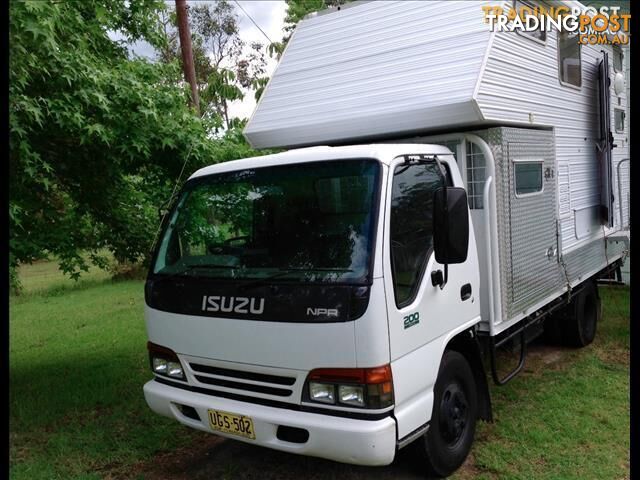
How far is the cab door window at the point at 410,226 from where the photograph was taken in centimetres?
318

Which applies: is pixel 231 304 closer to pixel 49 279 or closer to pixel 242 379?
pixel 242 379

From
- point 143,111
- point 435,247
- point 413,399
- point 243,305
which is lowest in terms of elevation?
point 413,399

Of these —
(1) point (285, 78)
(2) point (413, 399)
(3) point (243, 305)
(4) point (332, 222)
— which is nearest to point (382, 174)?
(4) point (332, 222)

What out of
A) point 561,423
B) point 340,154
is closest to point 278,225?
point 340,154

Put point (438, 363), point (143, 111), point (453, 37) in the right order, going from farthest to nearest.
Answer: point (143, 111) → point (453, 37) → point (438, 363)

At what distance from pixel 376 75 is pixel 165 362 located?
2621mm

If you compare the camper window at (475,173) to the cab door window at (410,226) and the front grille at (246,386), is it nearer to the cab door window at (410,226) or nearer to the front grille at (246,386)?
the cab door window at (410,226)

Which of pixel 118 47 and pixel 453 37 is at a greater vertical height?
pixel 118 47

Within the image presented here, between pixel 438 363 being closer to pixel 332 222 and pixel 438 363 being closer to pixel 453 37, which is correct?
pixel 332 222

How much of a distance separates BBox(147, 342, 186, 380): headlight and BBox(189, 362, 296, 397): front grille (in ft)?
0.46

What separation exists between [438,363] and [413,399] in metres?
0.35

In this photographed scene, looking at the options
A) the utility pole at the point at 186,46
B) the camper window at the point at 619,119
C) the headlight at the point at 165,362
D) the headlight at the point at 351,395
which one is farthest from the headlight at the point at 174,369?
the utility pole at the point at 186,46

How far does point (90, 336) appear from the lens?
352 inches

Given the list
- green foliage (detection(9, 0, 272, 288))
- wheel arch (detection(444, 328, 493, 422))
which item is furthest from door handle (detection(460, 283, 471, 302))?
green foliage (detection(9, 0, 272, 288))
